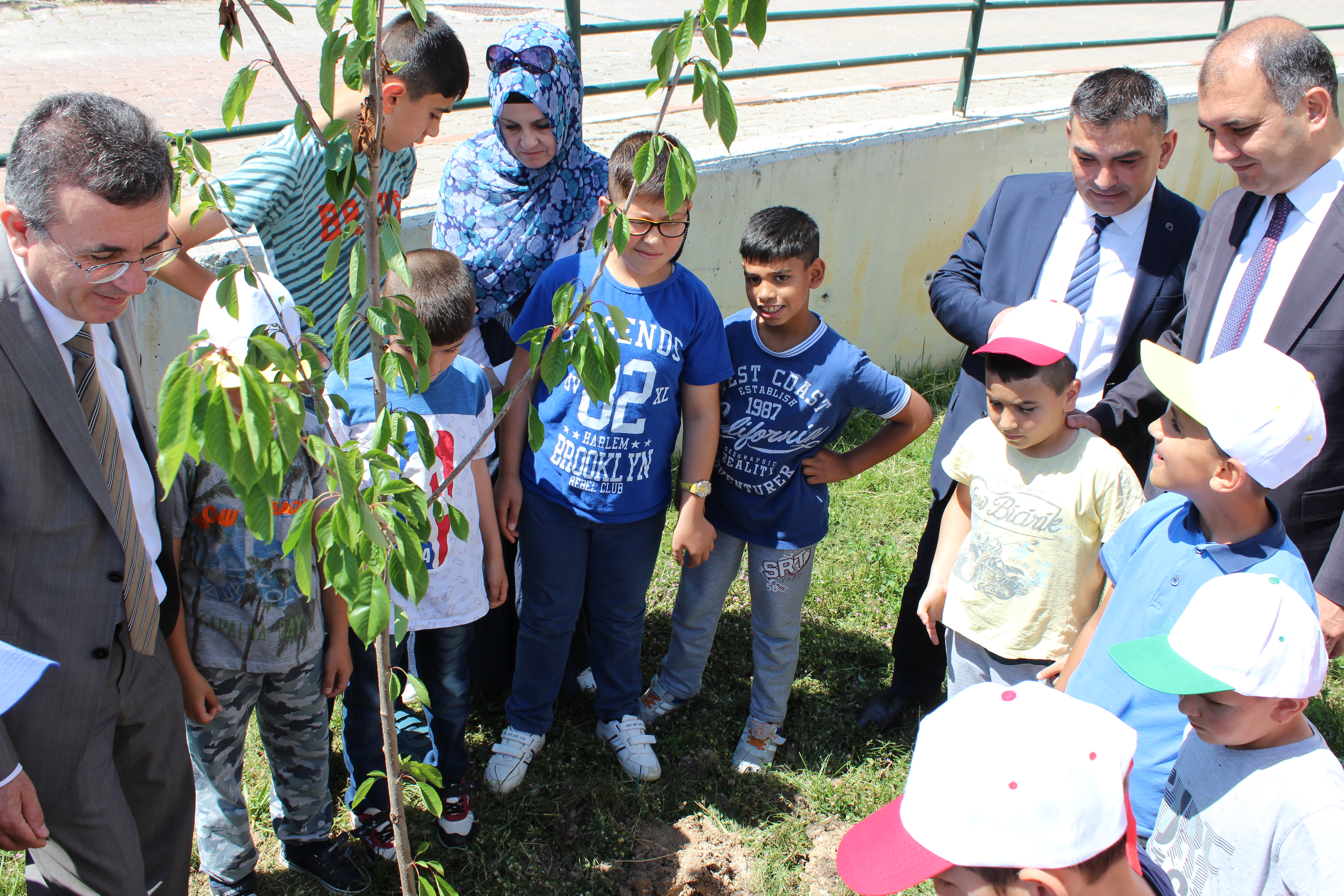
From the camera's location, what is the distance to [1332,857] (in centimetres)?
151

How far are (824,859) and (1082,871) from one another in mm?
1668

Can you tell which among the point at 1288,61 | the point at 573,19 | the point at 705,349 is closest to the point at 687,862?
the point at 705,349

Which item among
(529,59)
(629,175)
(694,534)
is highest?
(529,59)

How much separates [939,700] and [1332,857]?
189cm

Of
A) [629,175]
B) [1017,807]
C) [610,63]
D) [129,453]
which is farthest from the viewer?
[610,63]

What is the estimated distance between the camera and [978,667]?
8.69 ft

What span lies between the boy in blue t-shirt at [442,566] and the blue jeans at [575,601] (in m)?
0.13

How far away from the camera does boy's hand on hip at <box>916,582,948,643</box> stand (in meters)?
2.71

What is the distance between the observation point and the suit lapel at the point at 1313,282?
7.82 ft

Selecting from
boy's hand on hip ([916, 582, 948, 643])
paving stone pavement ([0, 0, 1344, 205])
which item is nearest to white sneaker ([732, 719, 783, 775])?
boy's hand on hip ([916, 582, 948, 643])

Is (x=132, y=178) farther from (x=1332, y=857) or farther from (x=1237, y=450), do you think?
(x=1332, y=857)

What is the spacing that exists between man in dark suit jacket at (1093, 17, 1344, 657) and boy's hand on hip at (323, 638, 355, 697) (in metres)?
2.01

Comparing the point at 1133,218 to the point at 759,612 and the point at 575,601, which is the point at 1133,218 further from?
the point at 575,601

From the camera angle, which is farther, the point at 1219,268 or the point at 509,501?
the point at 509,501
